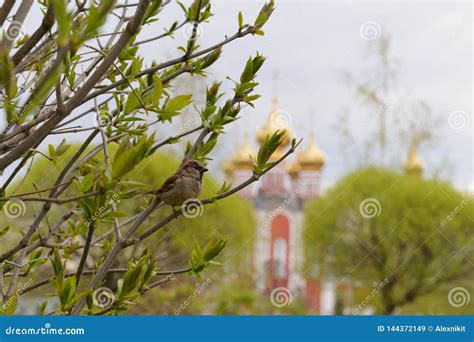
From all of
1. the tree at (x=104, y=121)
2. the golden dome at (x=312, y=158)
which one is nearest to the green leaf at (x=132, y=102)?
the tree at (x=104, y=121)

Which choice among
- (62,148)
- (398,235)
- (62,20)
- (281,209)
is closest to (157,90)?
(62,20)

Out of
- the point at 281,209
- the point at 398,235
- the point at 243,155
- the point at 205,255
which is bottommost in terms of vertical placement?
the point at 205,255

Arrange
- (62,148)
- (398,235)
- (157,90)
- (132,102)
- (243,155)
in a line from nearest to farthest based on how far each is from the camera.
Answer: (157,90) < (132,102) < (62,148) < (398,235) < (243,155)

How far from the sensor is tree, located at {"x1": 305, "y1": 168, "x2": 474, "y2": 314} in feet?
59.4

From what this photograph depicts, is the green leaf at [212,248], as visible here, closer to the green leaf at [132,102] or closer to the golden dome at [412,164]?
the green leaf at [132,102]

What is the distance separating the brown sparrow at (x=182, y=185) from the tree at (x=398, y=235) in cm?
1591

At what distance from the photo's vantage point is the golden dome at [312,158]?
26406mm

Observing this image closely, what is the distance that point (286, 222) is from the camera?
28.0 m

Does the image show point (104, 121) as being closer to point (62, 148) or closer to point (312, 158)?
point (62, 148)

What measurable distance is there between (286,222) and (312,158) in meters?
2.92

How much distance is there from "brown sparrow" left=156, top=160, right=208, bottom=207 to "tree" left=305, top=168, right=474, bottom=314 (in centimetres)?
1591

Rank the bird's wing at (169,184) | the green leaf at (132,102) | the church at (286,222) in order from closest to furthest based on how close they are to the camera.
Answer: the green leaf at (132,102) < the bird's wing at (169,184) < the church at (286,222)

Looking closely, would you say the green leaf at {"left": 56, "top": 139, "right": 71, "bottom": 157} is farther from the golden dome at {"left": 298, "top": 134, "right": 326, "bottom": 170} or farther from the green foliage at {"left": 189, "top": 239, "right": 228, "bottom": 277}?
the golden dome at {"left": 298, "top": 134, "right": 326, "bottom": 170}

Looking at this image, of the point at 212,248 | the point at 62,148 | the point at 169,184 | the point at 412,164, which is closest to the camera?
the point at 212,248
